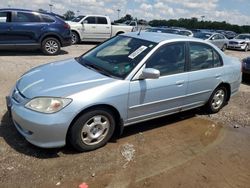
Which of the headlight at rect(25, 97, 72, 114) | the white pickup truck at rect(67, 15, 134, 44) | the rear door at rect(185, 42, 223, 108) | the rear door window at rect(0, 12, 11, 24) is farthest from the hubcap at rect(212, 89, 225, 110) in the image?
the white pickup truck at rect(67, 15, 134, 44)

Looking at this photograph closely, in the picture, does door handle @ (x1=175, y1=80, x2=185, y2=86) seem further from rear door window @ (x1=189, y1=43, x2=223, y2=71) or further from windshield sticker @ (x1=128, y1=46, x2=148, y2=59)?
windshield sticker @ (x1=128, y1=46, x2=148, y2=59)

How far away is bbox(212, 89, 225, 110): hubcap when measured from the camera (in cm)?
606

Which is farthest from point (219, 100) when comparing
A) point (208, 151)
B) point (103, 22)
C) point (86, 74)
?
point (103, 22)

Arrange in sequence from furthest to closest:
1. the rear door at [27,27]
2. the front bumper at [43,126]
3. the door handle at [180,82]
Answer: the rear door at [27,27] → the door handle at [180,82] → the front bumper at [43,126]

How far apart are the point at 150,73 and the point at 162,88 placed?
1.60 feet

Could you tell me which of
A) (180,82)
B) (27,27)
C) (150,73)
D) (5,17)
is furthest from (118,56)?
(5,17)

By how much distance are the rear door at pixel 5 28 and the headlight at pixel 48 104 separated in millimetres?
8226

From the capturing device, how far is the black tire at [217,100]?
234 inches

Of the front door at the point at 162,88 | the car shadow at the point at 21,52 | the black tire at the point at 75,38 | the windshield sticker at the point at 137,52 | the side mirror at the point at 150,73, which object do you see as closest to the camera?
the side mirror at the point at 150,73

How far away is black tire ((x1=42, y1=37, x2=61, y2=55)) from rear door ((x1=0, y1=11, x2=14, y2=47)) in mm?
1224

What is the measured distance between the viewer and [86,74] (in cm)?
438

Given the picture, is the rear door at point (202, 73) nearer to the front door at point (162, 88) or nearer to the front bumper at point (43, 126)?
the front door at point (162, 88)

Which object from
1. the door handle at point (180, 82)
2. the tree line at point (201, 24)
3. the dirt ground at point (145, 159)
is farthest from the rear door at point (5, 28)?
the tree line at point (201, 24)

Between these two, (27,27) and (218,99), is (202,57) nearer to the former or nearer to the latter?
(218,99)
